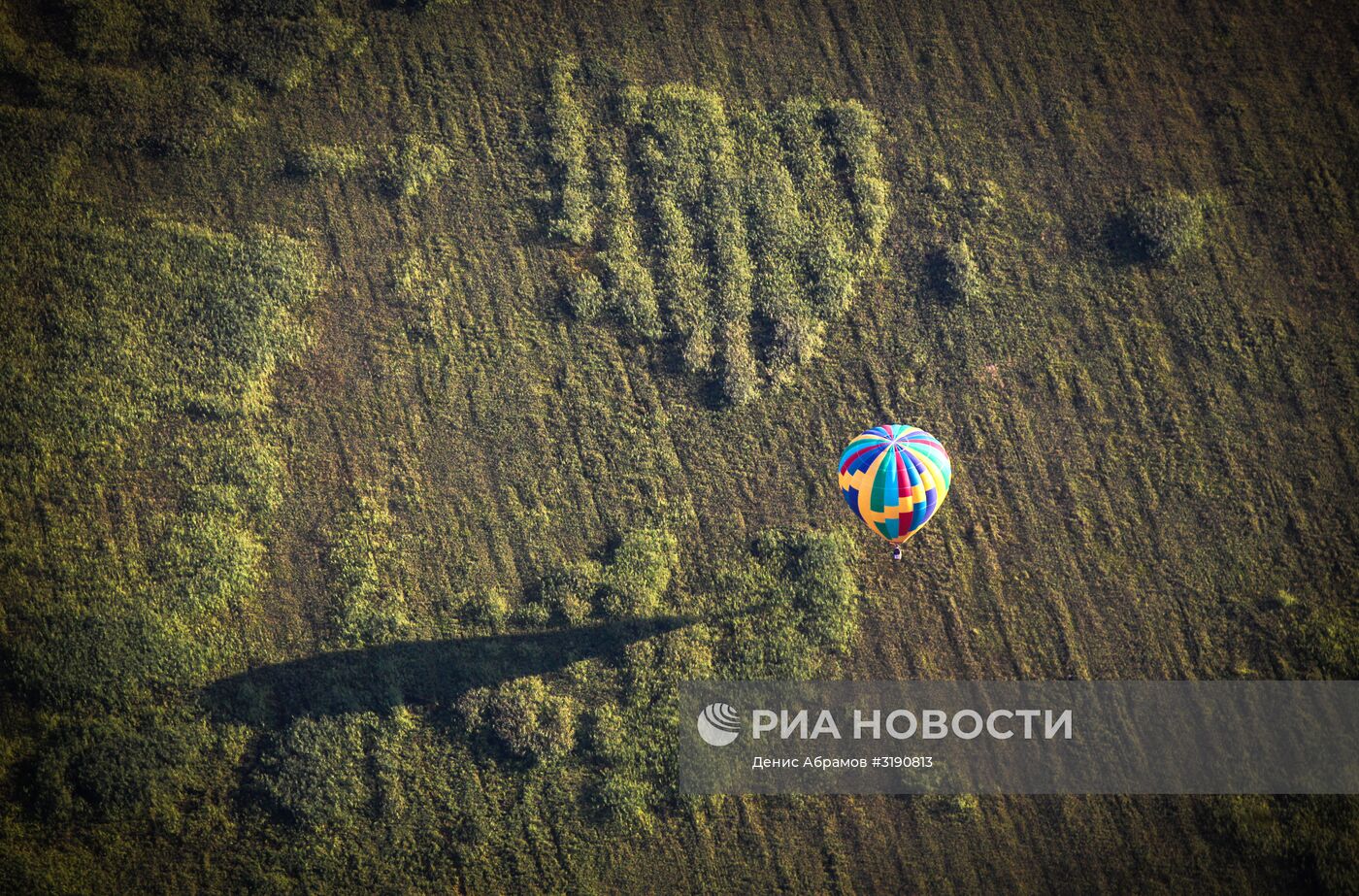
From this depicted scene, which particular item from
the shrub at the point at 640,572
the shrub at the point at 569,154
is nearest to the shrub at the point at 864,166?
the shrub at the point at 569,154

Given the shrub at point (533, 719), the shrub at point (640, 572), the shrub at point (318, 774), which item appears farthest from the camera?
the shrub at point (640, 572)

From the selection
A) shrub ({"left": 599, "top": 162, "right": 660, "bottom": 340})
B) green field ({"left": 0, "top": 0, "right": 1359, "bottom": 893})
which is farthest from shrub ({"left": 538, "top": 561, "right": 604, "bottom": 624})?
shrub ({"left": 599, "top": 162, "right": 660, "bottom": 340})

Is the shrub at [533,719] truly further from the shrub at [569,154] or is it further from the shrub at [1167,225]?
the shrub at [1167,225]

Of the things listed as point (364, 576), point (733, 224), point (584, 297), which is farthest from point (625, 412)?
point (364, 576)

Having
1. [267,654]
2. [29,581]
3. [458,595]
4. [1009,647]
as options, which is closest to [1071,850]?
[1009,647]

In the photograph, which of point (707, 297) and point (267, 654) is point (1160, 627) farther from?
point (267, 654)

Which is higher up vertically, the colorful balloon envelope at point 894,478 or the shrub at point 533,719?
the colorful balloon envelope at point 894,478
